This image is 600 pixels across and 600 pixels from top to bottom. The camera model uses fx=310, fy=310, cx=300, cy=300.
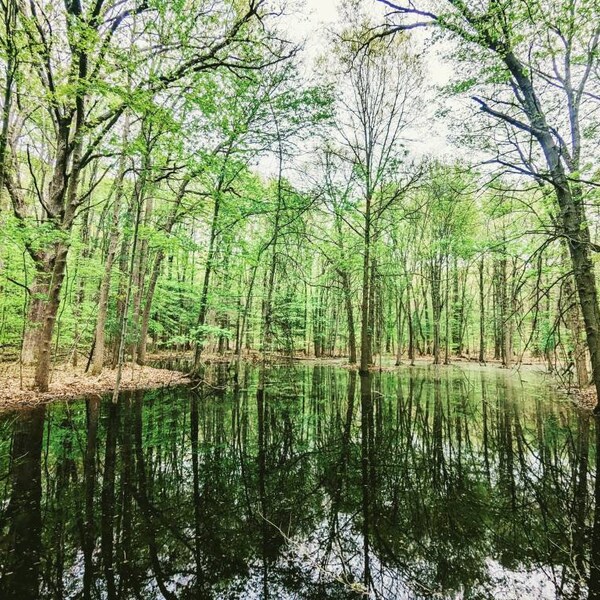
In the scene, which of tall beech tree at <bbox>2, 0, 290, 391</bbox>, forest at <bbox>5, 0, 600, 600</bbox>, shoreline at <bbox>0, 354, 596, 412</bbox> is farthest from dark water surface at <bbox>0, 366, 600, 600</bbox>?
tall beech tree at <bbox>2, 0, 290, 391</bbox>

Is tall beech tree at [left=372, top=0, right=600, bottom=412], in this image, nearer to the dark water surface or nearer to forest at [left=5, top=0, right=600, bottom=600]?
forest at [left=5, top=0, right=600, bottom=600]

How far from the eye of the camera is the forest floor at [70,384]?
898cm

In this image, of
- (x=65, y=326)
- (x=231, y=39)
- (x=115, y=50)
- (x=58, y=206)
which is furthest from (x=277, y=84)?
(x=65, y=326)

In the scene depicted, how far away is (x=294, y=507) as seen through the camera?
3998 millimetres

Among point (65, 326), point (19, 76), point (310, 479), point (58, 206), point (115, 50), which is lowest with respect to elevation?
point (310, 479)

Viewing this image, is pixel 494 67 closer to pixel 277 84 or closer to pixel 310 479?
pixel 277 84

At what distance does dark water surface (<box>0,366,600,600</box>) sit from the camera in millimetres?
2762

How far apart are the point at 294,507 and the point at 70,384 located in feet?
35.1

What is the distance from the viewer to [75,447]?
573 centimetres

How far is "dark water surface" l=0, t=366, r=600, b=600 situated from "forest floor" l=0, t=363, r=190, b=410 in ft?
5.58

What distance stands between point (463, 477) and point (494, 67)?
8.99 metres

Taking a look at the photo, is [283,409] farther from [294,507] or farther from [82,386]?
[82,386]

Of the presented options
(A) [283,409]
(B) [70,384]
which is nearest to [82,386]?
(B) [70,384]

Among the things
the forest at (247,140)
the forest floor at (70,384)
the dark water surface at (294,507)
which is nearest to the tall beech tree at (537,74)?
the forest at (247,140)
